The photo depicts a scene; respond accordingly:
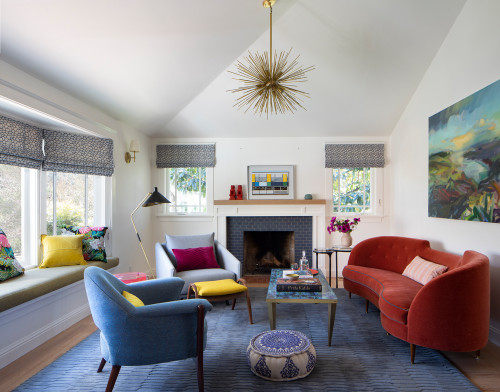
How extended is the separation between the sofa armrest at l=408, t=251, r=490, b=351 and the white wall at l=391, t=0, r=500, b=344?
92 millimetres

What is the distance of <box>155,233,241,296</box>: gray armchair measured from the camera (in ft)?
11.7

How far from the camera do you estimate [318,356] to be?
8.38 feet

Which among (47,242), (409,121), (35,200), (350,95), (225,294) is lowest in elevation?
(225,294)

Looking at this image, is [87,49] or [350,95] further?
[350,95]

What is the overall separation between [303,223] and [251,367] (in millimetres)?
3159

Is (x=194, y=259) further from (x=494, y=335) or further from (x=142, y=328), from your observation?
(x=494, y=335)

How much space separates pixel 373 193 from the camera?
5273 millimetres

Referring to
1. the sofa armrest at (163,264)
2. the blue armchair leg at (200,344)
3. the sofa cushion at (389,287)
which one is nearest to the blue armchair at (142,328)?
the blue armchair leg at (200,344)

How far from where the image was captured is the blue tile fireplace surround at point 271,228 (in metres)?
5.22

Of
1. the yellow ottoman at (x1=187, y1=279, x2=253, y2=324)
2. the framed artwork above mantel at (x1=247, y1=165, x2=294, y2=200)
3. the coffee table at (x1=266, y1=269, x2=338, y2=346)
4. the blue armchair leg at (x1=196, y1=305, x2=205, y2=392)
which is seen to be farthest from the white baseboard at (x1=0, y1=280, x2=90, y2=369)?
the framed artwork above mantel at (x1=247, y1=165, x2=294, y2=200)

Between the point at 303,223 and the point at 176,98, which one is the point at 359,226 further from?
the point at 176,98

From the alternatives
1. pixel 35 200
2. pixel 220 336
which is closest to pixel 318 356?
pixel 220 336

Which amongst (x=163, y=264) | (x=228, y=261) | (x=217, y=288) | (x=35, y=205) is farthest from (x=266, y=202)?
(x=35, y=205)

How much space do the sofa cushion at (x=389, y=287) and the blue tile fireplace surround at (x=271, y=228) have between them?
1.32 meters
